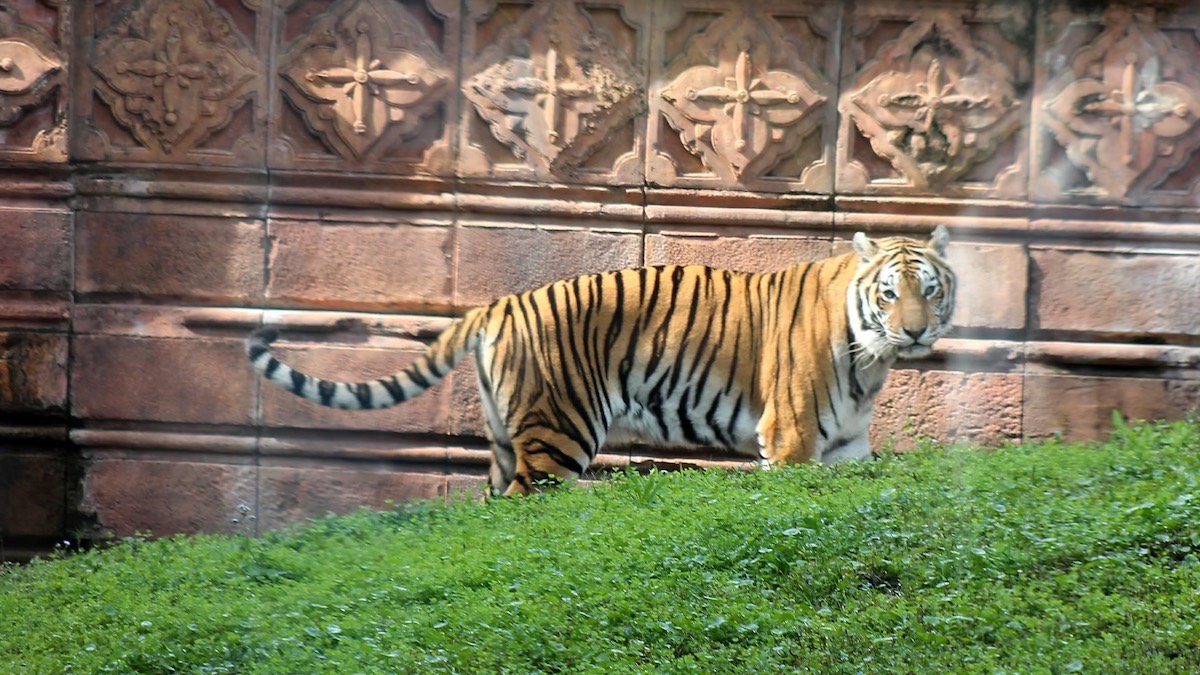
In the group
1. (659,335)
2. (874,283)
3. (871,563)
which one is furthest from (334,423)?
(871,563)

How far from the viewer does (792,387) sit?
647cm

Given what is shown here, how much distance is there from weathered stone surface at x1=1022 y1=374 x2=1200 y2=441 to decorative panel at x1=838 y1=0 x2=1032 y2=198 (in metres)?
1.05

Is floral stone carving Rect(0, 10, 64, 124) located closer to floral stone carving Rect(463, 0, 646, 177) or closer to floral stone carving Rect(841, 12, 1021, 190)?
floral stone carving Rect(463, 0, 646, 177)

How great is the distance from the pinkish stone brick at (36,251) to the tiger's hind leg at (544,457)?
267 cm

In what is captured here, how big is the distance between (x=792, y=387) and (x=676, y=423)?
0.63 metres

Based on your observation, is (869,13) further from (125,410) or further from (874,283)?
(125,410)

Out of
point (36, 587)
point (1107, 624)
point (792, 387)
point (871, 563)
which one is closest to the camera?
point (1107, 624)

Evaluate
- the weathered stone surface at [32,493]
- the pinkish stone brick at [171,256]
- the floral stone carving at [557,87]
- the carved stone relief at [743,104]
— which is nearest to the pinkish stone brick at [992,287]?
the carved stone relief at [743,104]

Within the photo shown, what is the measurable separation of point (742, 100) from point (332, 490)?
300cm

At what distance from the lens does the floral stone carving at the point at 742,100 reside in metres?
6.99

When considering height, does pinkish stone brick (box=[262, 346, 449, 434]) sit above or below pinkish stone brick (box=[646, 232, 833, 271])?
below

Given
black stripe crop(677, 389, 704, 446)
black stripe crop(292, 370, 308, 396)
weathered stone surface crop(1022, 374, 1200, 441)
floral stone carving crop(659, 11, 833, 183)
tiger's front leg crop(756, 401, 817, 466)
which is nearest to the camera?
tiger's front leg crop(756, 401, 817, 466)

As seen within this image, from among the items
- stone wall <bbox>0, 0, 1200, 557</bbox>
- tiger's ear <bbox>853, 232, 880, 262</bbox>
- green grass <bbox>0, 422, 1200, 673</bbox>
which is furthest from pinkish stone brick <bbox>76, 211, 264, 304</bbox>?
tiger's ear <bbox>853, 232, 880, 262</bbox>

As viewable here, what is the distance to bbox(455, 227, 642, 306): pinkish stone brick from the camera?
6980 mm
